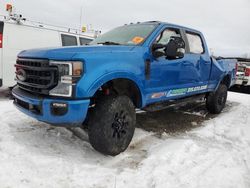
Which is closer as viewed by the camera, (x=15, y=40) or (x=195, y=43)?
(x=195, y=43)

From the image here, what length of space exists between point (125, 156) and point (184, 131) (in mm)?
1732

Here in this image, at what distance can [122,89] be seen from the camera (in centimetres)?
404

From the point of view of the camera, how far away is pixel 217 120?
601 cm

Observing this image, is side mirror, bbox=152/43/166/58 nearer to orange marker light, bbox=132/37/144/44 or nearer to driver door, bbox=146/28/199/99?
driver door, bbox=146/28/199/99

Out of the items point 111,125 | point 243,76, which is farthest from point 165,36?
point 243,76

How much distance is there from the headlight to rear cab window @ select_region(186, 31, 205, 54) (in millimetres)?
2982

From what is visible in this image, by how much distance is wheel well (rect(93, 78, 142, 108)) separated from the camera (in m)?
3.72

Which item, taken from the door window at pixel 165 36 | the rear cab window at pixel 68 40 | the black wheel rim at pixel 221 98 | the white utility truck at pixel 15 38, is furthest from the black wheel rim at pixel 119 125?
the rear cab window at pixel 68 40

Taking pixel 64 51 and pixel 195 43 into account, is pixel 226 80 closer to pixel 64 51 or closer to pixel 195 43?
pixel 195 43

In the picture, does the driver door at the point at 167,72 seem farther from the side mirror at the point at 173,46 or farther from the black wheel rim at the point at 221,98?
the black wheel rim at the point at 221,98

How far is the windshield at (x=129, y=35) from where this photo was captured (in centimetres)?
432

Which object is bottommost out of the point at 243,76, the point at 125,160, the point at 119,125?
the point at 125,160

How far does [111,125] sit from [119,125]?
0.18 meters

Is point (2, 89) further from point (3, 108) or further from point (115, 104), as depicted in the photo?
point (115, 104)
